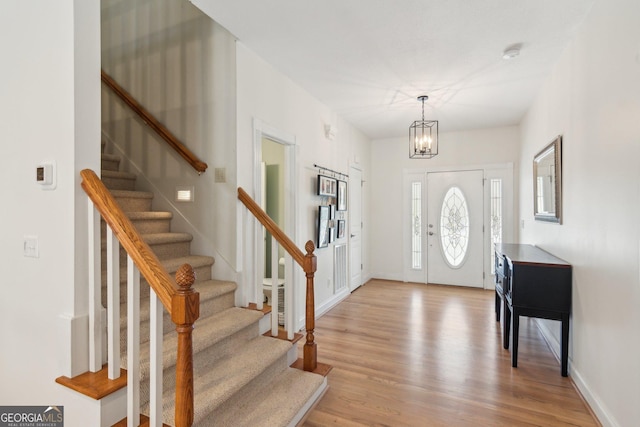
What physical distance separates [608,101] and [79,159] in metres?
2.99

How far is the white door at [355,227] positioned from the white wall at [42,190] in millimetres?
3879

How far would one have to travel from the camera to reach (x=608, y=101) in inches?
79.4

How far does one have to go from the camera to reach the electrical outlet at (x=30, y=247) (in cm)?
167

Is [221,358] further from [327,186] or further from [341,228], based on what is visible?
[341,228]

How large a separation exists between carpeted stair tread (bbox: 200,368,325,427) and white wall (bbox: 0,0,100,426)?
0.68m

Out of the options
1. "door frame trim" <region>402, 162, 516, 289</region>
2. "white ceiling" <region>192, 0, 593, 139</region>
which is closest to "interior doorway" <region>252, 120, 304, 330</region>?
"white ceiling" <region>192, 0, 593, 139</region>

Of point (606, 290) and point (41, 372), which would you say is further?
point (606, 290)

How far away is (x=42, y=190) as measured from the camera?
5.41 feet

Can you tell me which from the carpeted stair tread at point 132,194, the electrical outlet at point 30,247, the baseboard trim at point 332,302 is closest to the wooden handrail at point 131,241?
the electrical outlet at point 30,247

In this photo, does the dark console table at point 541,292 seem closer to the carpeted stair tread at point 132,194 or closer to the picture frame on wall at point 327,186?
the picture frame on wall at point 327,186

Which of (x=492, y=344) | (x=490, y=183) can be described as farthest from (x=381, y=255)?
(x=492, y=344)

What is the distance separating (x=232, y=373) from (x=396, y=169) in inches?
191

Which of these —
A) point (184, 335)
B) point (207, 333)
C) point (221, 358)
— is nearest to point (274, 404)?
point (221, 358)

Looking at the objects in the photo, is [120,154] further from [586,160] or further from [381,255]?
[381,255]
